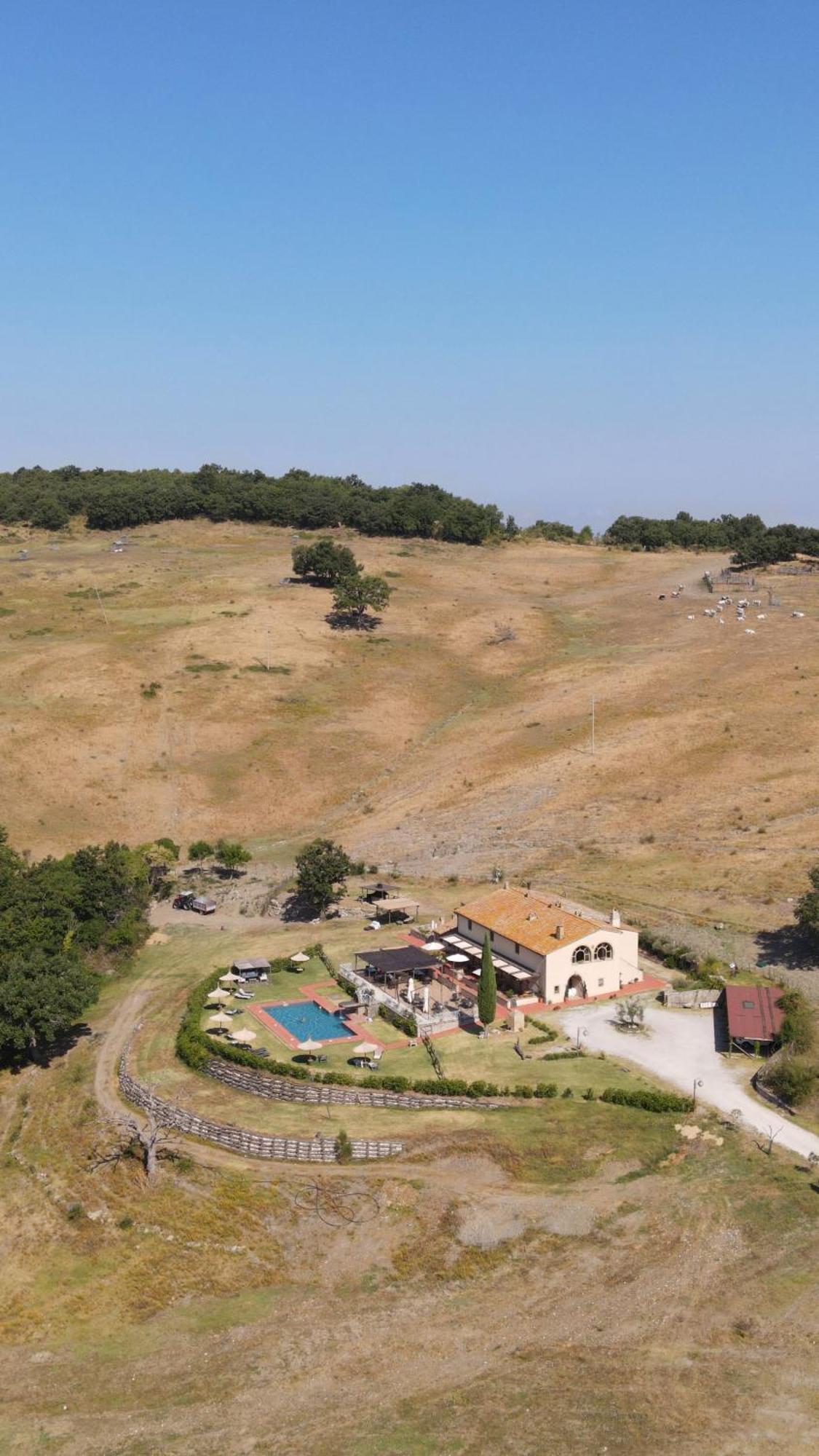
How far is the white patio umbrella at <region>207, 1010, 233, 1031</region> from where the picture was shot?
2410 inches

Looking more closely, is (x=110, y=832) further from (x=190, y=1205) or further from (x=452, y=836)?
(x=190, y=1205)

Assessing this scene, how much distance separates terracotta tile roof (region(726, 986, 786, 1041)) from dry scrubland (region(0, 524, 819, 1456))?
689cm

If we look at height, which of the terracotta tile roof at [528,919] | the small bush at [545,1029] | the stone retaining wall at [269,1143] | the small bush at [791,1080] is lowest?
the stone retaining wall at [269,1143]

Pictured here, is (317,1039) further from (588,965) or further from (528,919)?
(588,965)

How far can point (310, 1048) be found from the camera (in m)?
58.0

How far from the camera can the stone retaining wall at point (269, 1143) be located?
47.8m

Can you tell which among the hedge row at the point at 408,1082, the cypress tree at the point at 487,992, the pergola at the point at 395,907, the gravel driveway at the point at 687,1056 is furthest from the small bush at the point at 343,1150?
the pergola at the point at 395,907

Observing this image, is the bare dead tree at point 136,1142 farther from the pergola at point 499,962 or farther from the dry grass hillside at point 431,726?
the dry grass hillside at point 431,726

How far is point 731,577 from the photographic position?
178 metres

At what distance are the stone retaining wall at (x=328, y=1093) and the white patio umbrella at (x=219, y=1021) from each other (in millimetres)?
5561

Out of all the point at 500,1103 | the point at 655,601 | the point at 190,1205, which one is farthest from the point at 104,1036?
the point at 655,601

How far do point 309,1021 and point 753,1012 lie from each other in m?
24.6

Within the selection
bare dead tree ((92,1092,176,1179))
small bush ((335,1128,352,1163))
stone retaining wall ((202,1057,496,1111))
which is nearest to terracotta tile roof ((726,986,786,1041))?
stone retaining wall ((202,1057,496,1111))

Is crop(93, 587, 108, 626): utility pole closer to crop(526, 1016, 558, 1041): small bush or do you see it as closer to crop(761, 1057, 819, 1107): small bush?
crop(526, 1016, 558, 1041): small bush
